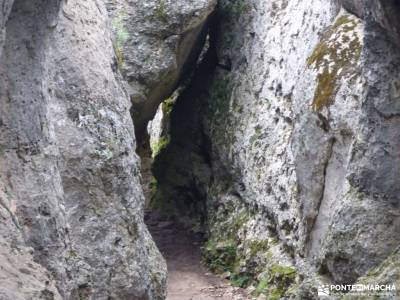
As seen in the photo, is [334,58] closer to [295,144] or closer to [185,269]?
[295,144]

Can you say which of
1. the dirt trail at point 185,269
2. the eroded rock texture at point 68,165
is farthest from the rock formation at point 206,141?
the dirt trail at point 185,269

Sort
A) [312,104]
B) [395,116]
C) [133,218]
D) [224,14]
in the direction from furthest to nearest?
[224,14]
[312,104]
[133,218]
[395,116]

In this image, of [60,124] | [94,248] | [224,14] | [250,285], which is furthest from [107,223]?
[224,14]

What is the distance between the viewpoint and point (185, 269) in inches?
472

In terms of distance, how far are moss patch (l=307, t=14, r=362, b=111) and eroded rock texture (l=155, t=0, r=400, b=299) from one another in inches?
0.6

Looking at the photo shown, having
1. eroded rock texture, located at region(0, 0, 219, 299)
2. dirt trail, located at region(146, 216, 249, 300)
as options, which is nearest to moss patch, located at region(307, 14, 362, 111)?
eroded rock texture, located at region(0, 0, 219, 299)

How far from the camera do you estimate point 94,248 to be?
7.05 m

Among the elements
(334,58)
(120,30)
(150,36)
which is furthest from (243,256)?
(120,30)

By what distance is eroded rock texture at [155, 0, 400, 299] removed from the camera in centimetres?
544

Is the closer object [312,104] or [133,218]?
[133,218]

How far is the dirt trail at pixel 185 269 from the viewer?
1077cm

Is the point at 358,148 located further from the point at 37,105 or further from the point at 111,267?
the point at 111,267

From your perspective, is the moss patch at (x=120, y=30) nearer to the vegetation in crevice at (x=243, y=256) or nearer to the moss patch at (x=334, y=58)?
the vegetation in crevice at (x=243, y=256)

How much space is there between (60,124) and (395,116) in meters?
3.02
